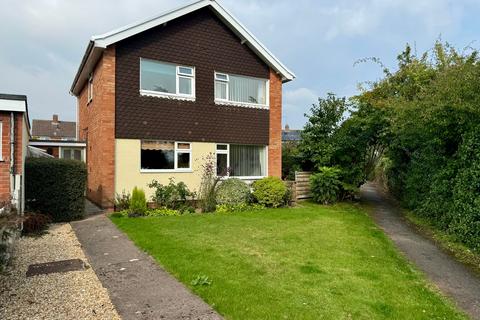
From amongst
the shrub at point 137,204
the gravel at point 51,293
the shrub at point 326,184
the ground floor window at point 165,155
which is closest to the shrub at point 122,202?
the shrub at point 137,204

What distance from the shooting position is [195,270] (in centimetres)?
559

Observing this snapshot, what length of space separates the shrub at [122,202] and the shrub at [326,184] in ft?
24.9

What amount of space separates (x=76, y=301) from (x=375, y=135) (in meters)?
13.7

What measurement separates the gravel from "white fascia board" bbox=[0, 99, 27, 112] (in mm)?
3461

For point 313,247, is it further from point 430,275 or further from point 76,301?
point 76,301

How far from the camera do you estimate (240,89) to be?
14641 millimetres

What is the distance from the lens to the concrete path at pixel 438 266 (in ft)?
17.3

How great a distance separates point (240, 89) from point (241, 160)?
299cm

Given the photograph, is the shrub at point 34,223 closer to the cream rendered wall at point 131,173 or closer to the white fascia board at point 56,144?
the cream rendered wall at point 131,173

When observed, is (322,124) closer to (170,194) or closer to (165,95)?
(165,95)

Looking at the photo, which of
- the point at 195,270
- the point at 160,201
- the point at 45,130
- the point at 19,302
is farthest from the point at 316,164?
the point at 45,130

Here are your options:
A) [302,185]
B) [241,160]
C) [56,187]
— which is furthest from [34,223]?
[302,185]

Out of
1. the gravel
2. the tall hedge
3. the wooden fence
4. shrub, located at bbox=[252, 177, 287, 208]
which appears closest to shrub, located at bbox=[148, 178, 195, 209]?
the tall hedge

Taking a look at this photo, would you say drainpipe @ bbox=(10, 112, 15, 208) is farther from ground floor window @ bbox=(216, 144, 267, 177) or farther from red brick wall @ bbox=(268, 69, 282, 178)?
red brick wall @ bbox=(268, 69, 282, 178)
